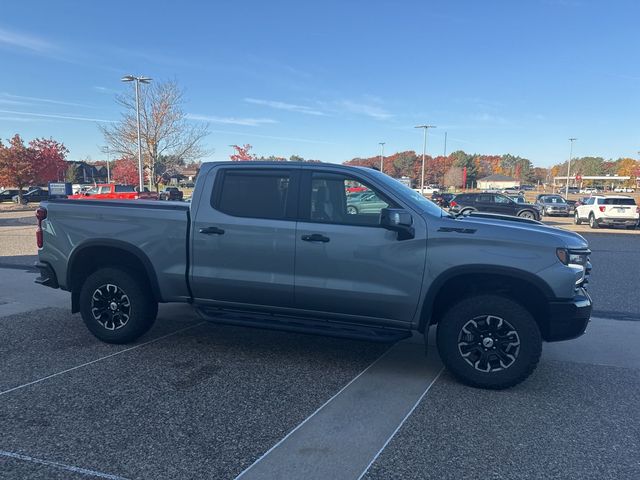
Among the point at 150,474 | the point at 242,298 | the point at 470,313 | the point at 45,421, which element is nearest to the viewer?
the point at 150,474

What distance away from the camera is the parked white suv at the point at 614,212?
72.0ft

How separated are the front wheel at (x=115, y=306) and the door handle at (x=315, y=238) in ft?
6.38

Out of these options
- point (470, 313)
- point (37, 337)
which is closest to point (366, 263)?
point (470, 313)

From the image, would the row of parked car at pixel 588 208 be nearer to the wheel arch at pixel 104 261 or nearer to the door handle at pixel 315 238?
the door handle at pixel 315 238

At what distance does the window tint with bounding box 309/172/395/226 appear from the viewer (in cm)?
448

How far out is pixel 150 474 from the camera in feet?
9.56

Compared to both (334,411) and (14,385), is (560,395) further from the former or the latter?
(14,385)

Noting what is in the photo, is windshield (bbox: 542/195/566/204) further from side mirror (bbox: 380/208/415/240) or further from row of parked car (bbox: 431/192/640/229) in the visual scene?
side mirror (bbox: 380/208/415/240)

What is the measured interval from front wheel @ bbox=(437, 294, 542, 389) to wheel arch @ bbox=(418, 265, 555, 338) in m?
0.16

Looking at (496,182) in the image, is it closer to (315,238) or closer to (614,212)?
(614,212)

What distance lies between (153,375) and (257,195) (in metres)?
1.97

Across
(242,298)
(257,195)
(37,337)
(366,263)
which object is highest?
(257,195)

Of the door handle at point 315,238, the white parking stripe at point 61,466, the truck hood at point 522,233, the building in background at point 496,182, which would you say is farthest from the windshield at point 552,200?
the building in background at point 496,182

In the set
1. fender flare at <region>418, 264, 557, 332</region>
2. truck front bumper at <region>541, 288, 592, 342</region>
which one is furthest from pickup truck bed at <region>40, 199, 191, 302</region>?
truck front bumper at <region>541, 288, 592, 342</region>
